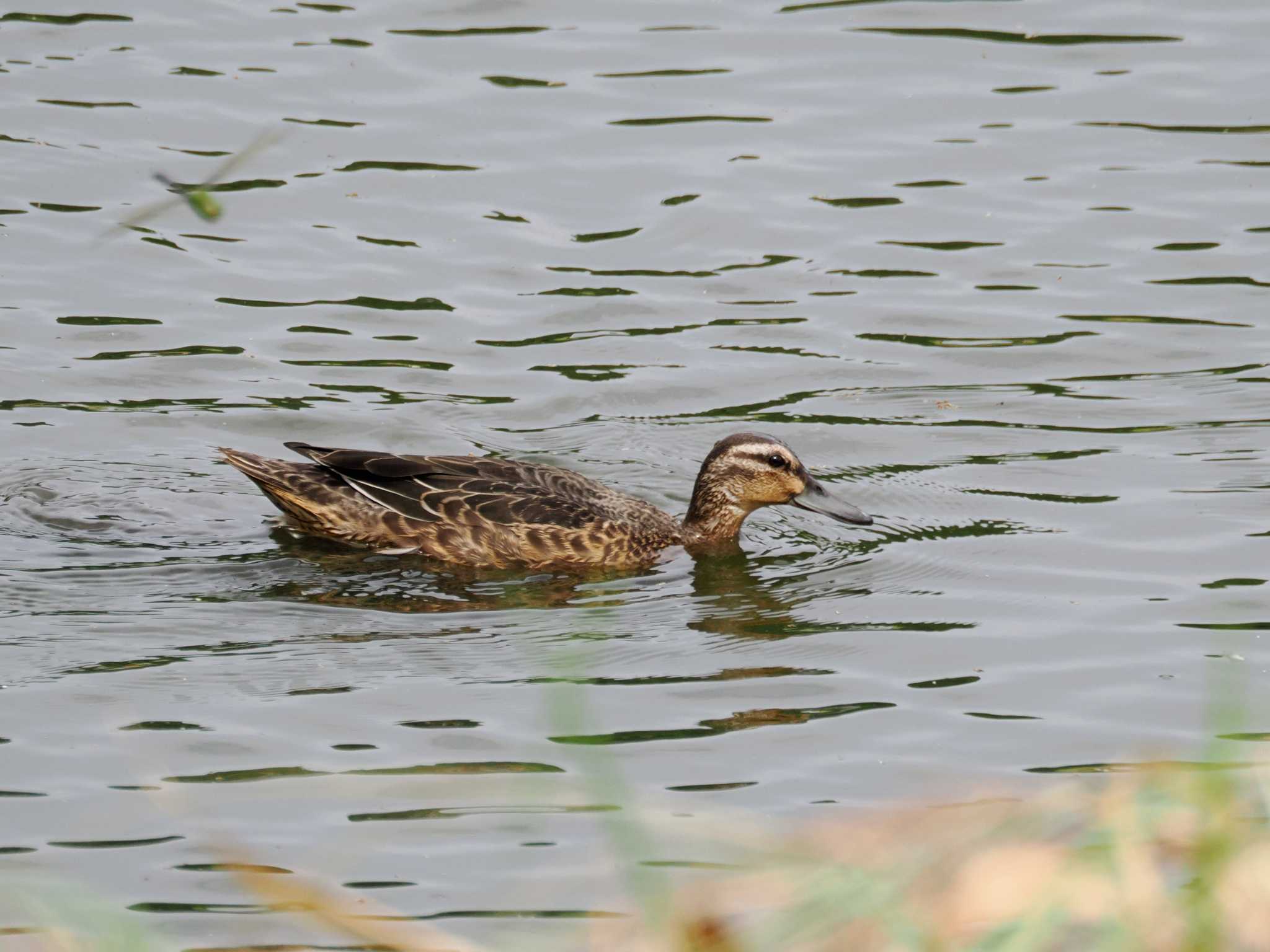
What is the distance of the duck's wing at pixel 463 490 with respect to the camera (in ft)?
35.7

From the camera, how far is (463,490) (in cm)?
1095

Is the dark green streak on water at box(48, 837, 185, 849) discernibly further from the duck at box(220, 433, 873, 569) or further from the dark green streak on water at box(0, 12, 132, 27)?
the dark green streak on water at box(0, 12, 132, 27)

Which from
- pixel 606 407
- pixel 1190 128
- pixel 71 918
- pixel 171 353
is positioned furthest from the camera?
pixel 1190 128

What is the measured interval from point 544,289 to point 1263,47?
6801 mm

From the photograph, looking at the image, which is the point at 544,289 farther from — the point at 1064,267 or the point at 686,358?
the point at 1064,267

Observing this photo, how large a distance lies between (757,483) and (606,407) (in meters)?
1.68

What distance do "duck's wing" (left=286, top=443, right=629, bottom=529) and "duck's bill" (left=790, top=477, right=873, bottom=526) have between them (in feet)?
3.32

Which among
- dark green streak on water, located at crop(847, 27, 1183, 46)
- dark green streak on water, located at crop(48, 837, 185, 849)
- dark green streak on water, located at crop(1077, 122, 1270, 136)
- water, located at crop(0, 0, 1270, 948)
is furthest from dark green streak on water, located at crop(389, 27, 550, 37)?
dark green streak on water, located at crop(48, 837, 185, 849)

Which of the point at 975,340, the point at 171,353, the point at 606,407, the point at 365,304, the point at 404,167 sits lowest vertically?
the point at 606,407

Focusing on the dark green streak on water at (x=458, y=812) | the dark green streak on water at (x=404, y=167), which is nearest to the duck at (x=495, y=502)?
the dark green streak on water at (x=458, y=812)

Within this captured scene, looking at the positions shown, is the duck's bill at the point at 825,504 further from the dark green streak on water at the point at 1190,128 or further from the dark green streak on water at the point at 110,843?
the dark green streak on water at the point at 1190,128

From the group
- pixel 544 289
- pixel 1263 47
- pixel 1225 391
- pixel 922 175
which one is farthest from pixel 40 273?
pixel 1263 47

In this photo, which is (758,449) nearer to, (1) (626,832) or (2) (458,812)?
(2) (458,812)

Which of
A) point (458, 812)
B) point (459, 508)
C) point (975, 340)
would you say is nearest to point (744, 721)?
point (458, 812)
